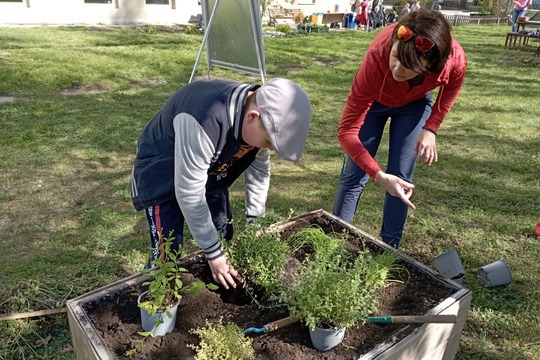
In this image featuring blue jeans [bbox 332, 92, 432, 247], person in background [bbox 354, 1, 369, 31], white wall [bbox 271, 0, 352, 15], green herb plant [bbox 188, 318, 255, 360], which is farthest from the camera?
white wall [bbox 271, 0, 352, 15]

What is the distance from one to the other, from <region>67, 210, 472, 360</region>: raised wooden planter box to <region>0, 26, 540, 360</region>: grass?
0.44 m

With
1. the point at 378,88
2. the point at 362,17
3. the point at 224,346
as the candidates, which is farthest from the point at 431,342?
the point at 362,17

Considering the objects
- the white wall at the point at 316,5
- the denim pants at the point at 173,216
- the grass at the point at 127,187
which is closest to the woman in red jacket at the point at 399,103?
the denim pants at the point at 173,216

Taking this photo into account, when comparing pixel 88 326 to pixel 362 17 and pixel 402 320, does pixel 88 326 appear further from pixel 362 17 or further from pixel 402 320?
pixel 362 17

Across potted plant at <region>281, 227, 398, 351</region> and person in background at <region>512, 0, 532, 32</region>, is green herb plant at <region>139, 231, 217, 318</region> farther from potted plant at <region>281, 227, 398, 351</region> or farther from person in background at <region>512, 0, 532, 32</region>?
person in background at <region>512, 0, 532, 32</region>

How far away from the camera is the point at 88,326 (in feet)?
4.93

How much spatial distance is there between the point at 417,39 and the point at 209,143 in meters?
0.84

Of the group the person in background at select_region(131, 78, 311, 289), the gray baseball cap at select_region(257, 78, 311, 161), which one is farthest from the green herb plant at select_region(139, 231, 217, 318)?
the gray baseball cap at select_region(257, 78, 311, 161)

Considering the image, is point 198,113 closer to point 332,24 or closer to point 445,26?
point 445,26

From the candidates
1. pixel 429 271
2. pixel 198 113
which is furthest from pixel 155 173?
pixel 429 271

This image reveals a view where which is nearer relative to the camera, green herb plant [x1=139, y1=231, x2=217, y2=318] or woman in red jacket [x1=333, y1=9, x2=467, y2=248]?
green herb plant [x1=139, y1=231, x2=217, y2=318]

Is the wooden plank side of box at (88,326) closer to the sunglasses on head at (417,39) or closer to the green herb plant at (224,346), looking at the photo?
the green herb plant at (224,346)

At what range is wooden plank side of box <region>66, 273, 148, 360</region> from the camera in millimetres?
1413

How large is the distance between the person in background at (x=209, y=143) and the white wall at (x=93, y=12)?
12.1 m
